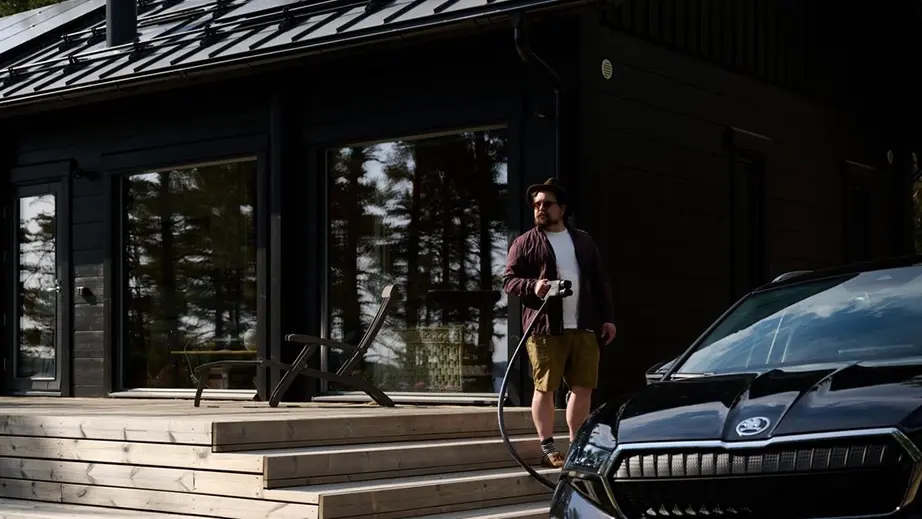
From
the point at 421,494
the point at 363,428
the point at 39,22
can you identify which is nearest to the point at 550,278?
the point at 363,428

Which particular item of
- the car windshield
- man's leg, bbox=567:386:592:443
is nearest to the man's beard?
man's leg, bbox=567:386:592:443

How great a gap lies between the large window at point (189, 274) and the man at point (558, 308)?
3932 millimetres

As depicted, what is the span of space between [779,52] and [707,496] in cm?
858

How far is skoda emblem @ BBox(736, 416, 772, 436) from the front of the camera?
13.9 ft

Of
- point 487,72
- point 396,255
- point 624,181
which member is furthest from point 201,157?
point 624,181

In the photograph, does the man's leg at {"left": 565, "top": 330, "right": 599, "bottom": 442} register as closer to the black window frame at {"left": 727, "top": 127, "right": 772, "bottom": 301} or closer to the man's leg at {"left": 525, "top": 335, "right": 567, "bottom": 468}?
the man's leg at {"left": 525, "top": 335, "right": 567, "bottom": 468}

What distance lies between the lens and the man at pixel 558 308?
7.46m

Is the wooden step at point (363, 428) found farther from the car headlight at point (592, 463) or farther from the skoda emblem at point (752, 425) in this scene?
the skoda emblem at point (752, 425)

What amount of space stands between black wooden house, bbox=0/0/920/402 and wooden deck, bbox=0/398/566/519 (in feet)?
6.17

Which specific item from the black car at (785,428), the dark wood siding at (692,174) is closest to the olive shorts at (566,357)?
the dark wood siding at (692,174)

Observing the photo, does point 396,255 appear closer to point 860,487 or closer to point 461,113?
point 461,113

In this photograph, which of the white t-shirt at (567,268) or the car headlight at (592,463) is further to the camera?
the white t-shirt at (567,268)

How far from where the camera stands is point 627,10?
386 inches

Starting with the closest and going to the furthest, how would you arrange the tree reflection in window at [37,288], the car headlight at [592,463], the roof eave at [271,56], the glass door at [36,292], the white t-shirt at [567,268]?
the car headlight at [592,463]
the white t-shirt at [567,268]
the roof eave at [271,56]
the glass door at [36,292]
the tree reflection in window at [37,288]
